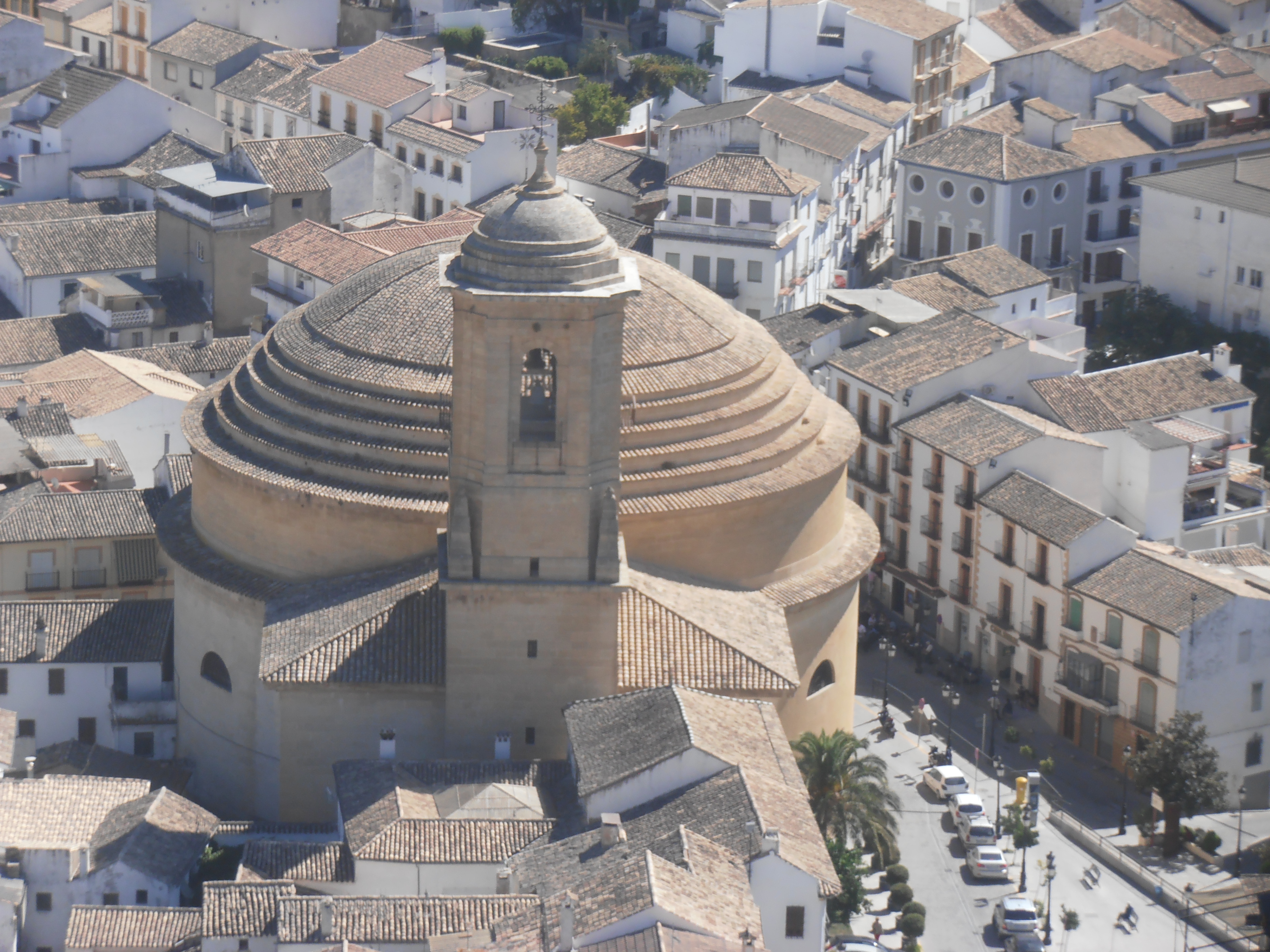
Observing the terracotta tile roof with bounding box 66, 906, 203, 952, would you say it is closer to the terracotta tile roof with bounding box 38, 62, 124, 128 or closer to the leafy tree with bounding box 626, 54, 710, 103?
the terracotta tile roof with bounding box 38, 62, 124, 128

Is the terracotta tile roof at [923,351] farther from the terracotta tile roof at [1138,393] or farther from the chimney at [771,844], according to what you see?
the chimney at [771,844]

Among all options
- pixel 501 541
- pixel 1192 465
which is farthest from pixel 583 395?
pixel 1192 465

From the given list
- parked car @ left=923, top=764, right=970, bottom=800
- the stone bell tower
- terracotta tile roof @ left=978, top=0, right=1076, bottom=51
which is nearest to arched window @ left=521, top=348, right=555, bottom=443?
the stone bell tower

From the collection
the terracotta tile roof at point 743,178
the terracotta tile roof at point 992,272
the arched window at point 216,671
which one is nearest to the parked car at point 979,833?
the arched window at point 216,671

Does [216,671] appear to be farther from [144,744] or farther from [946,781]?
[946,781]

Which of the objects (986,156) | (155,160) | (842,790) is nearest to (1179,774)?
(842,790)
